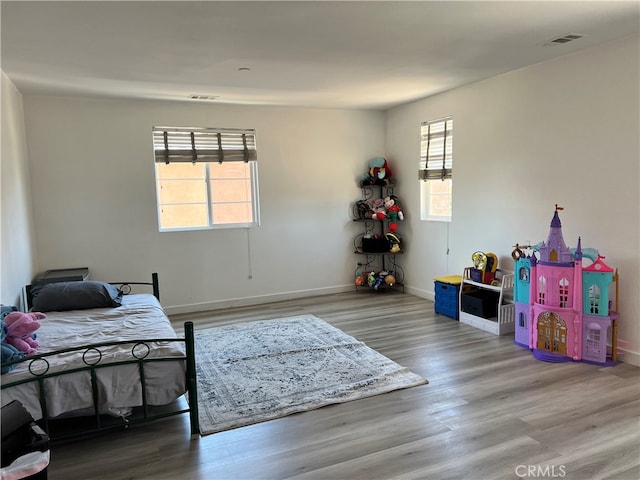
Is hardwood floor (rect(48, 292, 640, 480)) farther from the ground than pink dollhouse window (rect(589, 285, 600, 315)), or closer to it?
closer to it

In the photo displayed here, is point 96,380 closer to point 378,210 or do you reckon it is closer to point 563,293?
point 563,293

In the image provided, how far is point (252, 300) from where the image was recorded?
5887 millimetres

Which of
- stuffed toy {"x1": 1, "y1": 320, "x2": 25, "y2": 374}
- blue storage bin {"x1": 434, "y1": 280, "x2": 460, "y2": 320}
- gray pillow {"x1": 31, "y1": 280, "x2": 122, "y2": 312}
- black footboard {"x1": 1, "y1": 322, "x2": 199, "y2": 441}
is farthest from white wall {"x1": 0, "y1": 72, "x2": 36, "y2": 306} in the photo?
blue storage bin {"x1": 434, "y1": 280, "x2": 460, "y2": 320}

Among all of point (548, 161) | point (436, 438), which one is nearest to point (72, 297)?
point (436, 438)

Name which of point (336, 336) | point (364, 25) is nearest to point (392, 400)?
point (336, 336)

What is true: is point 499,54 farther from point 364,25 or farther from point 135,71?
point 135,71

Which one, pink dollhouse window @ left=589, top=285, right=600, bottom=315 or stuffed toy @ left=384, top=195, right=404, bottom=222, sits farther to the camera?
stuffed toy @ left=384, top=195, right=404, bottom=222

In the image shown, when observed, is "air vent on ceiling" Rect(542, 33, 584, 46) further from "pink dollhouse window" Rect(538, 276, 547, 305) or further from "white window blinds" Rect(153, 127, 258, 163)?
"white window blinds" Rect(153, 127, 258, 163)

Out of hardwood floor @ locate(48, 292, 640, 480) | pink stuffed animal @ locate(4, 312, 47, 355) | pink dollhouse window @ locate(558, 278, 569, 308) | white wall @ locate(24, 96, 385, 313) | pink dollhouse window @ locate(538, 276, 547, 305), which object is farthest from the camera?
white wall @ locate(24, 96, 385, 313)

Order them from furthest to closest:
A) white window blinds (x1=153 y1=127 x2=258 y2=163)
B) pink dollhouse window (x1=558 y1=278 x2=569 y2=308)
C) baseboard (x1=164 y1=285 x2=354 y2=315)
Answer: baseboard (x1=164 y1=285 x2=354 y2=315) < white window blinds (x1=153 y1=127 x2=258 y2=163) < pink dollhouse window (x1=558 y1=278 x2=569 y2=308)

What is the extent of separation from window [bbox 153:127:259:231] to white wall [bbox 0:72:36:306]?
1324 millimetres

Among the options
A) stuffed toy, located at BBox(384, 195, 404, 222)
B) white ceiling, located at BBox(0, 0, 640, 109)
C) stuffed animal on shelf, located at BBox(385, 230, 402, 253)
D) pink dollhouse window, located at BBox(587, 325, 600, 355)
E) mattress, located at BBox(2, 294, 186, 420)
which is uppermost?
white ceiling, located at BBox(0, 0, 640, 109)

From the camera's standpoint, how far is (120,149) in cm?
516

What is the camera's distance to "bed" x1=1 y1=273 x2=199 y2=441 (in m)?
2.43
